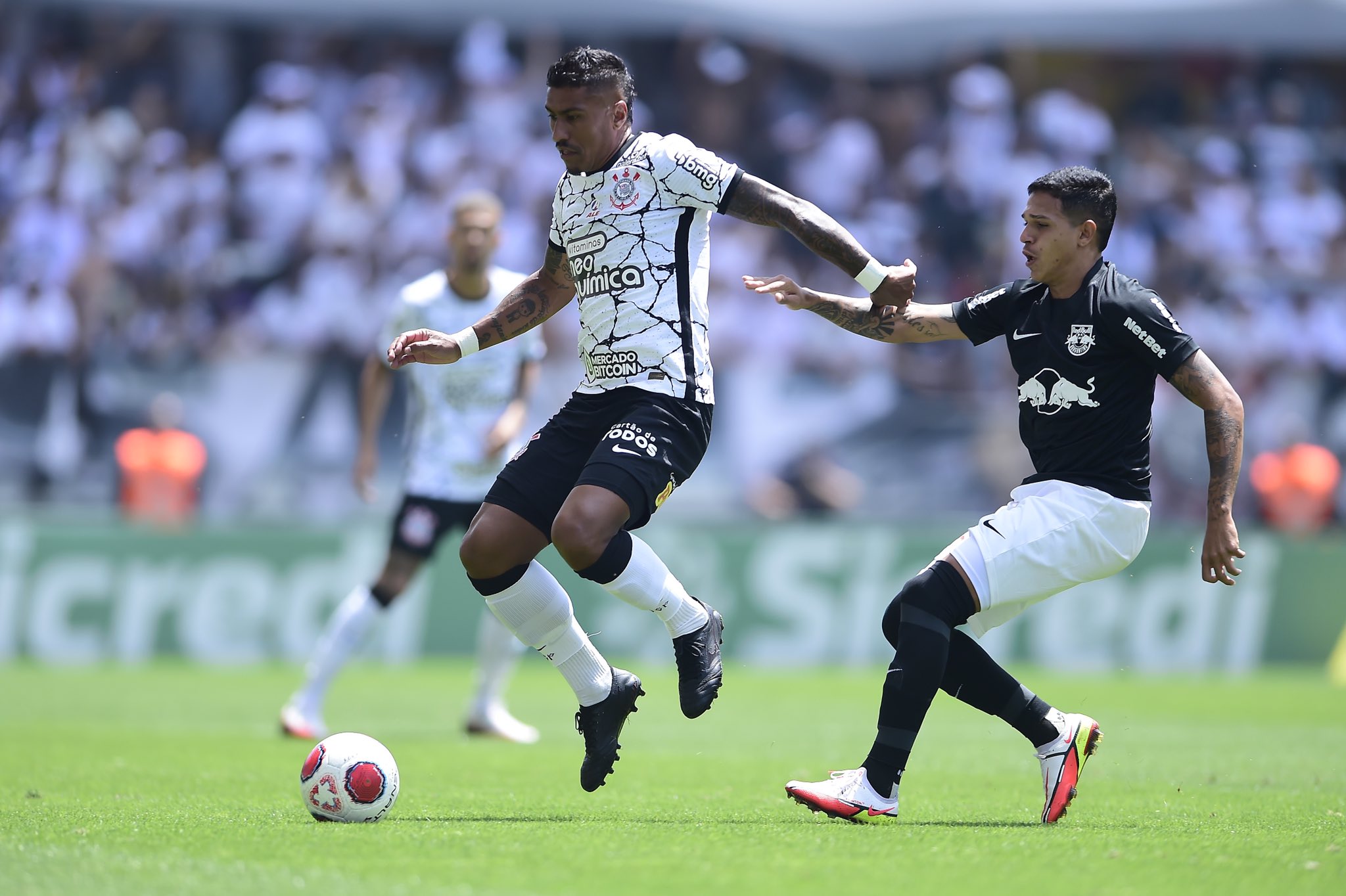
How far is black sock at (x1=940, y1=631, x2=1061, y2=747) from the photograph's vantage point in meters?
6.06

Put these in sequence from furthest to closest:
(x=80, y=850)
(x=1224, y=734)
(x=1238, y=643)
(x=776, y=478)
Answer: (x=776, y=478) < (x=1238, y=643) < (x=1224, y=734) < (x=80, y=850)

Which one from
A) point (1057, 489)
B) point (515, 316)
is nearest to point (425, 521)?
point (515, 316)

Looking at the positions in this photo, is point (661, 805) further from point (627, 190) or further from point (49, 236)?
point (49, 236)

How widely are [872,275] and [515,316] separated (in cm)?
157

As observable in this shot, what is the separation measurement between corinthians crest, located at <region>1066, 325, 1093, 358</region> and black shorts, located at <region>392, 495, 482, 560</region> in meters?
4.52

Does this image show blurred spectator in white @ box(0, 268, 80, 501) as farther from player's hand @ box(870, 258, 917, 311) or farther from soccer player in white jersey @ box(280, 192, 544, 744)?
player's hand @ box(870, 258, 917, 311)

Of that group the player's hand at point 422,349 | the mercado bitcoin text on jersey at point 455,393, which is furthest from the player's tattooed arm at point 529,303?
the mercado bitcoin text on jersey at point 455,393

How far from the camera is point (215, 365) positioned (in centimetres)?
1609

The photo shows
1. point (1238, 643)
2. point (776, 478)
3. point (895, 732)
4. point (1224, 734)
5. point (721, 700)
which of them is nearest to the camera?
point (895, 732)

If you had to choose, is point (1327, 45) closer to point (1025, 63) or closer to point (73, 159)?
point (1025, 63)

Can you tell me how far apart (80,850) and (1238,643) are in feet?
42.2

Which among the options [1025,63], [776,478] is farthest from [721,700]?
[1025,63]

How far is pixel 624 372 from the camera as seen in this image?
20.0ft

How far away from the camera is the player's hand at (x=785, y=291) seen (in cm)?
607
